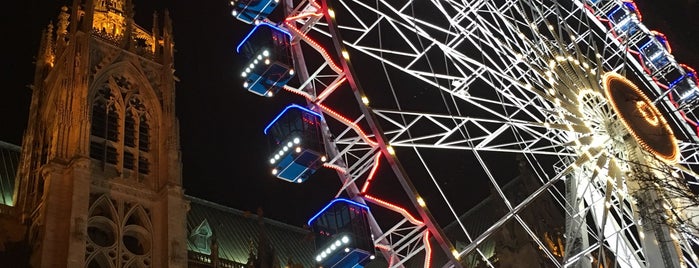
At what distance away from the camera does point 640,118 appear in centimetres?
2962

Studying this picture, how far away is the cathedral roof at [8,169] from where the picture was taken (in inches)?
1903

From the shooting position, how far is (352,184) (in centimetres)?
3112

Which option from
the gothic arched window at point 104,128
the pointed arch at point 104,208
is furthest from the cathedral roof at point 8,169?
the pointed arch at point 104,208

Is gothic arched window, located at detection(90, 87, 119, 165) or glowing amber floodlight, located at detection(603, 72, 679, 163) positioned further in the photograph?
gothic arched window, located at detection(90, 87, 119, 165)

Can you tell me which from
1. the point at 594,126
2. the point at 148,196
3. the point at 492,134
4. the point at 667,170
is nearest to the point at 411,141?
the point at 492,134

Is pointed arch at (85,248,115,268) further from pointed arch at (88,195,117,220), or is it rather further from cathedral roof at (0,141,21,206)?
cathedral roof at (0,141,21,206)

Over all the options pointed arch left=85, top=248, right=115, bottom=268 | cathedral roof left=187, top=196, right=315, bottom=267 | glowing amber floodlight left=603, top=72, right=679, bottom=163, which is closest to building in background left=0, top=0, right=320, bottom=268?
pointed arch left=85, top=248, right=115, bottom=268

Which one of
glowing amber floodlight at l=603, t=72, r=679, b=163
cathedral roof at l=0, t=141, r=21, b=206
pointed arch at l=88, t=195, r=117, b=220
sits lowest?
glowing amber floodlight at l=603, t=72, r=679, b=163

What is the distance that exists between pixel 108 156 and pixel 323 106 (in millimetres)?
16425

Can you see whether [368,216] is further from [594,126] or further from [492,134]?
[594,126]

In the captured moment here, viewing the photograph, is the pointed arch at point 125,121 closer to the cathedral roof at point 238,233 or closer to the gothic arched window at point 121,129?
the gothic arched window at point 121,129

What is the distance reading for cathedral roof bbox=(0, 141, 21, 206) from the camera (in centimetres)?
4835

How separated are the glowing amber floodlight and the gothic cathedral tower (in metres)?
21.8

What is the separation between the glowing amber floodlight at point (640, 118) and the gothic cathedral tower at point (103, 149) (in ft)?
Answer: 71.5
